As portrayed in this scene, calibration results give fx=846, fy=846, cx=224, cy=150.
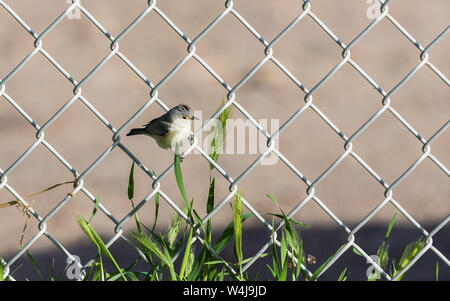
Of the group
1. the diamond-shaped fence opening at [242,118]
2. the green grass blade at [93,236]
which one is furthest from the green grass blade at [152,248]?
the diamond-shaped fence opening at [242,118]

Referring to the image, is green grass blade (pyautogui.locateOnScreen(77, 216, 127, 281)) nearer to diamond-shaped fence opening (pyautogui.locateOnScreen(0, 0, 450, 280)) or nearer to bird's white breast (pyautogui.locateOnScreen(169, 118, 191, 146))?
bird's white breast (pyautogui.locateOnScreen(169, 118, 191, 146))

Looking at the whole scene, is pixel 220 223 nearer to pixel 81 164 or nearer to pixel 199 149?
pixel 81 164

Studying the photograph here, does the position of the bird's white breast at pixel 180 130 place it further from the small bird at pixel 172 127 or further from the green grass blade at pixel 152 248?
the green grass blade at pixel 152 248

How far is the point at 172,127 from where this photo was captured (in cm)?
287

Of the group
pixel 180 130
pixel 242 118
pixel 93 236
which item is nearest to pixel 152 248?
pixel 93 236

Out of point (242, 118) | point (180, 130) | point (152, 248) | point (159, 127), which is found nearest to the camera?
Answer: point (152, 248)

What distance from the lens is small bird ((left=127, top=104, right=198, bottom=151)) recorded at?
2842mm

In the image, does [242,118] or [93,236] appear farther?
[242,118]

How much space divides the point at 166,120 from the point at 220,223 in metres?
2.06

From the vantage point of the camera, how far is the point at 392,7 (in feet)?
25.1

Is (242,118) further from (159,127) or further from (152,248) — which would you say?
(152,248)

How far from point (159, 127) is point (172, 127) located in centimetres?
13

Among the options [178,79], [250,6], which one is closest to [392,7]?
[250,6]

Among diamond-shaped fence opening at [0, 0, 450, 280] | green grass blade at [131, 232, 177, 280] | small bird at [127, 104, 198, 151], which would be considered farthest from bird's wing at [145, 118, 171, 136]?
diamond-shaped fence opening at [0, 0, 450, 280]
